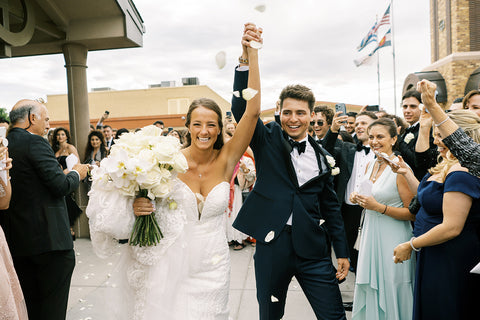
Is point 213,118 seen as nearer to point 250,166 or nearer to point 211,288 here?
point 211,288

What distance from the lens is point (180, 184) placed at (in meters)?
2.46

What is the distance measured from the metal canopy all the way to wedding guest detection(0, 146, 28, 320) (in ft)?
13.9

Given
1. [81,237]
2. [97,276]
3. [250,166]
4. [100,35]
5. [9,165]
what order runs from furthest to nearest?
[81,237]
[100,35]
[250,166]
[97,276]
[9,165]

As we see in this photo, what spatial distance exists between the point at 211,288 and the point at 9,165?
1.81 meters

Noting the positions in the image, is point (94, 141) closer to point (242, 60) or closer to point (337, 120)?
point (337, 120)

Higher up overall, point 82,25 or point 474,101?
point 82,25

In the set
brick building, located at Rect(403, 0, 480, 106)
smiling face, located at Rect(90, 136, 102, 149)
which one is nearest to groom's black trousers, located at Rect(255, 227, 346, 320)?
smiling face, located at Rect(90, 136, 102, 149)

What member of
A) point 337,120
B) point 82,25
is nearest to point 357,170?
point 337,120

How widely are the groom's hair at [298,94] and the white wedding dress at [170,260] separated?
970mm

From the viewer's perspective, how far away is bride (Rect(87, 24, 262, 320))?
220 centimetres

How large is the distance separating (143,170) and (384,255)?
7.59ft

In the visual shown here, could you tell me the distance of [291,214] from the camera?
8.32 feet

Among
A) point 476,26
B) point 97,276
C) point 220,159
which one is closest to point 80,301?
point 97,276

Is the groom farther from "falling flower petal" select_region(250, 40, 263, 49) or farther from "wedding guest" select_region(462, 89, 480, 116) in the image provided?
"wedding guest" select_region(462, 89, 480, 116)
